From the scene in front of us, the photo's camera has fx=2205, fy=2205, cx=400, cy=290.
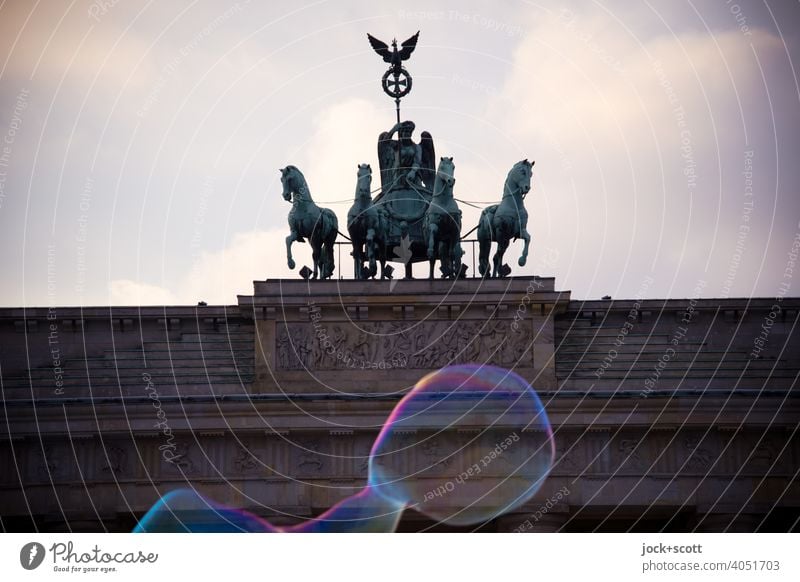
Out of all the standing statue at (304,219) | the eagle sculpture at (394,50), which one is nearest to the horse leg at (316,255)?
the standing statue at (304,219)

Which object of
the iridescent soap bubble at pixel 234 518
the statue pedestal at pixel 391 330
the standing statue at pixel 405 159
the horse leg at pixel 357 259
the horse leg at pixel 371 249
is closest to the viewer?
the iridescent soap bubble at pixel 234 518

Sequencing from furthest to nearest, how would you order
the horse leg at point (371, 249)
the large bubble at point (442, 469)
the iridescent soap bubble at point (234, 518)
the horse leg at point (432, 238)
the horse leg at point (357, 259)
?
the horse leg at point (357, 259) < the horse leg at point (371, 249) < the horse leg at point (432, 238) < the large bubble at point (442, 469) < the iridescent soap bubble at point (234, 518)

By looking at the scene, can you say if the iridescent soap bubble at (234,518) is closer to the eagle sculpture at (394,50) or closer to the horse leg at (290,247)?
the horse leg at (290,247)

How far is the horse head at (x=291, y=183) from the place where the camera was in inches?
2030

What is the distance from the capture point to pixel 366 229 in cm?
5203

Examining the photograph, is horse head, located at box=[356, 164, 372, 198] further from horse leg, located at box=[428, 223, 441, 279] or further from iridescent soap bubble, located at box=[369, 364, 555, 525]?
iridescent soap bubble, located at box=[369, 364, 555, 525]

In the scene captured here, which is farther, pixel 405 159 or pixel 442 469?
pixel 405 159

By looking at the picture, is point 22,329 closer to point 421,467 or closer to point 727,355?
point 421,467

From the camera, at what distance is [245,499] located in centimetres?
5003

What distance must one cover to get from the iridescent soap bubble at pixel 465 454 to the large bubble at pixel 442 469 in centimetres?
2

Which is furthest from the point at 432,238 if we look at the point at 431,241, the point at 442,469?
the point at 442,469

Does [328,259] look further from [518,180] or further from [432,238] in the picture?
[518,180]

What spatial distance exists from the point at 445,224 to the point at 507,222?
1.56 metres

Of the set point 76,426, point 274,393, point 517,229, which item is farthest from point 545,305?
point 76,426
